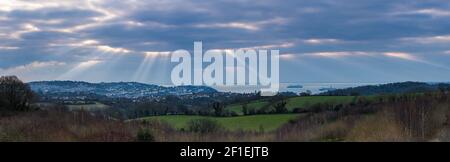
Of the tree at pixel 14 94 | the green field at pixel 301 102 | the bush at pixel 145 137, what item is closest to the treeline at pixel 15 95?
the tree at pixel 14 94

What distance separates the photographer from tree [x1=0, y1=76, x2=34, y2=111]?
1379 inches

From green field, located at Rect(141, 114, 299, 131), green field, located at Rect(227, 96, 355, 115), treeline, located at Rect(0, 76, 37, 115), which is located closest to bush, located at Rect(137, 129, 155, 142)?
treeline, located at Rect(0, 76, 37, 115)

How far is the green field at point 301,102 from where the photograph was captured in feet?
195

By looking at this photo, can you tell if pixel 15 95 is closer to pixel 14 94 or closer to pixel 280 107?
pixel 14 94

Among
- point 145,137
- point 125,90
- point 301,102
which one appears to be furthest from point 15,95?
point 125,90

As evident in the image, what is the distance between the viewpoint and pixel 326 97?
63719mm

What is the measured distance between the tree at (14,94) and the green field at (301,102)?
30104mm

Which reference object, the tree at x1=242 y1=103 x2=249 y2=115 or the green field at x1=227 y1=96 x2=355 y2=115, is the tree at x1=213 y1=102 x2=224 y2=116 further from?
the tree at x1=242 y1=103 x2=249 y2=115

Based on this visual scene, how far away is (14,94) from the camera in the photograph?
119 feet

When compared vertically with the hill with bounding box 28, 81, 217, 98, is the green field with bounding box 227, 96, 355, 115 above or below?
below

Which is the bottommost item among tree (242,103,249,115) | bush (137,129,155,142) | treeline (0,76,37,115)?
tree (242,103,249,115)

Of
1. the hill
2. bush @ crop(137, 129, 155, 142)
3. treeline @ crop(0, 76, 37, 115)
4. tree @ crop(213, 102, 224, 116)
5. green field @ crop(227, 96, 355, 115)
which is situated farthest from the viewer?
the hill

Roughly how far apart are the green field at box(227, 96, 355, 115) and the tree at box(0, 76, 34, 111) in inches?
1185

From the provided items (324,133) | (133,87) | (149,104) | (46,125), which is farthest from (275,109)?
(46,125)
